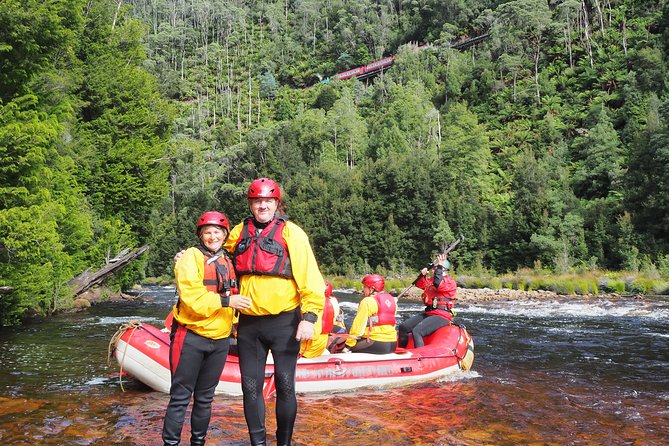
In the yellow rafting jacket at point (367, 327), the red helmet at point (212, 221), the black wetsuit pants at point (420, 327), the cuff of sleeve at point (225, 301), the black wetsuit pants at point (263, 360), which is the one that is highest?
the red helmet at point (212, 221)

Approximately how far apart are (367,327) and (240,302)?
493 centimetres

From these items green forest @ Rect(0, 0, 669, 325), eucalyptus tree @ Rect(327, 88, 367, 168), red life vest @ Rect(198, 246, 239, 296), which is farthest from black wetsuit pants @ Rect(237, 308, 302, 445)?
eucalyptus tree @ Rect(327, 88, 367, 168)

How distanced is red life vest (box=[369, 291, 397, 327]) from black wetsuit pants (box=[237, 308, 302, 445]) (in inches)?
170

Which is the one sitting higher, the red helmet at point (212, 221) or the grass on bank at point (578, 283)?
the red helmet at point (212, 221)

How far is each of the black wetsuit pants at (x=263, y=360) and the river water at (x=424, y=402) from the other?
109 cm

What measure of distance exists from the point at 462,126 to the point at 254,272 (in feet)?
190

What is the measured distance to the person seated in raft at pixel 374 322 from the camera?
823 centimetres

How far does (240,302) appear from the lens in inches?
151

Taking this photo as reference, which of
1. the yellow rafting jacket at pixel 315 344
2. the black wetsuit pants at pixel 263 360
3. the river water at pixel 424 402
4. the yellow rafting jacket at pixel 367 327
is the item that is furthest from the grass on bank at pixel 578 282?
the black wetsuit pants at pixel 263 360

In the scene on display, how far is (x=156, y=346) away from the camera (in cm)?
720

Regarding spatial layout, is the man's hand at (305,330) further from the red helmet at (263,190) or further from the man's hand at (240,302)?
the red helmet at (263,190)

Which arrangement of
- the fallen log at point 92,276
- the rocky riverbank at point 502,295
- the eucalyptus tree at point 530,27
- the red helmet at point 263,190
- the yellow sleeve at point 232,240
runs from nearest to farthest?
the red helmet at point 263,190 → the yellow sleeve at point 232,240 → the fallen log at point 92,276 → the rocky riverbank at point 502,295 → the eucalyptus tree at point 530,27

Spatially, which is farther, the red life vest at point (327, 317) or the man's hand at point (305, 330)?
the red life vest at point (327, 317)

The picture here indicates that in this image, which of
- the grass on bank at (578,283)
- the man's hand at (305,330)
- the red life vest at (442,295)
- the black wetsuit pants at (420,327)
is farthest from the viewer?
the grass on bank at (578,283)
